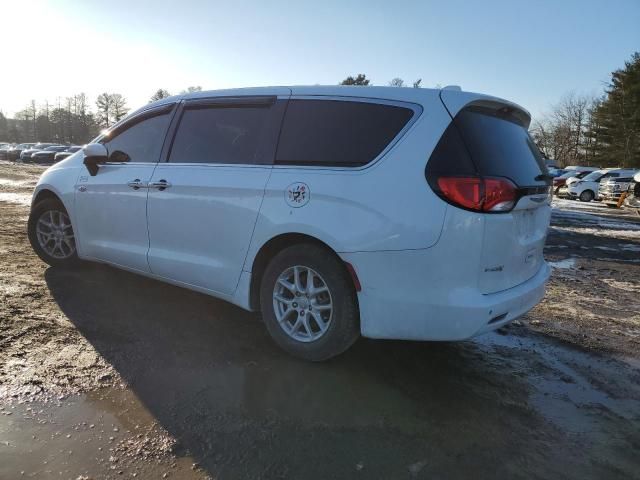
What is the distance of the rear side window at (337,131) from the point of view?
3223mm

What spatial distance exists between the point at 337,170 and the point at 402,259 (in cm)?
71

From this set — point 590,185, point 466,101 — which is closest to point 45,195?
point 466,101

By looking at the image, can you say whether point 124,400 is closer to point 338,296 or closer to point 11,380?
point 11,380

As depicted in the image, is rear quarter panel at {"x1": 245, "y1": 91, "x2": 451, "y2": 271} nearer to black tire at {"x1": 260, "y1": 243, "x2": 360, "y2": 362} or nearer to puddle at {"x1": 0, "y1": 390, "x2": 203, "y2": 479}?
black tire at {"x1": 260, "y1": 243, "x2": 360, "y2": 362}

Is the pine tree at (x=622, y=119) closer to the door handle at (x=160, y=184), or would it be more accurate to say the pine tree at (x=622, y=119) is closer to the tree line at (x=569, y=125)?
the tree line at (x=569, y=125)

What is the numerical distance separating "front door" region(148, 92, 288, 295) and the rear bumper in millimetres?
971

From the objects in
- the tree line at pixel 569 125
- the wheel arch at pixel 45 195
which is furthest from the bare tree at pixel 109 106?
the wheel arch at pixel 45 195

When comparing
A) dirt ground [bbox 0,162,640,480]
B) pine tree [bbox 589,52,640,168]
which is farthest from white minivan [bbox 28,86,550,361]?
pine tree [bbox 589,52,640,168]

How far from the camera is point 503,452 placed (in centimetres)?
260

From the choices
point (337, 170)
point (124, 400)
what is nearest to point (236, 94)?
point (337, 170)

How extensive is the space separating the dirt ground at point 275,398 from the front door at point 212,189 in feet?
1.73

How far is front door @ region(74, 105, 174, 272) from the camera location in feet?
14.5

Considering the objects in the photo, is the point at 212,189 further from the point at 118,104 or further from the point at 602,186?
the point at 118,104

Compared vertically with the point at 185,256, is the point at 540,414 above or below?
below
